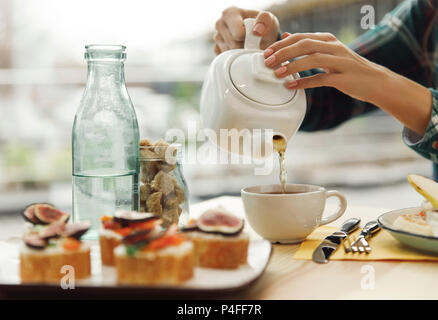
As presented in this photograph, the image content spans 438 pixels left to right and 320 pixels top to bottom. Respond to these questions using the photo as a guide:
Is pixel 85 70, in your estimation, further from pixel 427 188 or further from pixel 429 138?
pixel 427 188

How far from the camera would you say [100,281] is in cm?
56

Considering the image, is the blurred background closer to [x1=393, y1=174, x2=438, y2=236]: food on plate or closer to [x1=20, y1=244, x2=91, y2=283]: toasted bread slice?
[x1=393, y1=174, x2=438, y2=236]: food on plate

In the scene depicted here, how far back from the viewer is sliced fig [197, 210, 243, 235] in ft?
2.09

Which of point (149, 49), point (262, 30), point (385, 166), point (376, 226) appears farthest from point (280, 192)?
point (385, 166)

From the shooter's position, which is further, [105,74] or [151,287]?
[105,74]

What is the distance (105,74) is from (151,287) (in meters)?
0.41

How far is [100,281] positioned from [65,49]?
382 cm

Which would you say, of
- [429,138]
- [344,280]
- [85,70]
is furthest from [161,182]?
[85,70]

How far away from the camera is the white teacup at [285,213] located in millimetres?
775

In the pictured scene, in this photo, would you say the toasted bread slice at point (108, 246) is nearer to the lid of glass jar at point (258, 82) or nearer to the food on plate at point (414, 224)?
the lid of glass jar at point (258, 82)

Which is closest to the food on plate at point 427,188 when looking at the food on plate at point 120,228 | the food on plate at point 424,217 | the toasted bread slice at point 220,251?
the food on plate at point 424,217

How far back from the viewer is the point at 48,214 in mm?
666

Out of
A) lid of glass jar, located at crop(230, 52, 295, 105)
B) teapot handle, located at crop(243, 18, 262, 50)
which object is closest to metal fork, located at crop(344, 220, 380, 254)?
lid of glass jar, located at crop(230, 52, 295, 105)

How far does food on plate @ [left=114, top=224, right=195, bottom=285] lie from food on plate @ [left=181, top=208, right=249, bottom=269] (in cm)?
4
